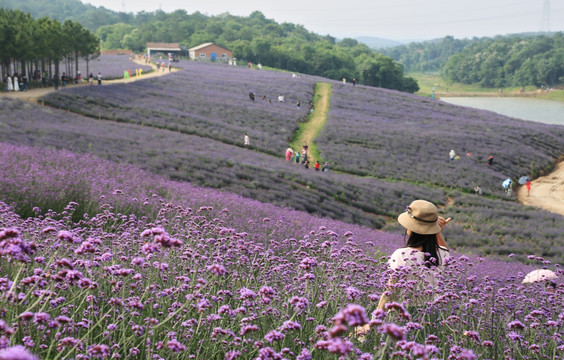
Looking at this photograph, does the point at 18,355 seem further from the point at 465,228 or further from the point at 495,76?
the point at 495,76

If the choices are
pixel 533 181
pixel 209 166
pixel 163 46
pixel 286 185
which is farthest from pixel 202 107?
pixel 163 46

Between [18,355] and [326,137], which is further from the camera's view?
[326,137]

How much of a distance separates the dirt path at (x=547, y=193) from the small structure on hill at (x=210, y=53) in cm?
8438

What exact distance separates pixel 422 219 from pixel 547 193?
1163 inches

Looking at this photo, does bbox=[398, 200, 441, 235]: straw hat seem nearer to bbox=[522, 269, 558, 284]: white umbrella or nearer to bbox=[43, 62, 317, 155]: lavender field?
bbox=[522, 269, 558, 284]: white umbrella

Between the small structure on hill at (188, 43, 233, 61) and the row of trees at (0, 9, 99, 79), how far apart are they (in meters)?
62.5

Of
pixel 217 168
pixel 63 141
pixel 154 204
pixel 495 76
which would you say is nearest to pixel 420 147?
pixel 217 168

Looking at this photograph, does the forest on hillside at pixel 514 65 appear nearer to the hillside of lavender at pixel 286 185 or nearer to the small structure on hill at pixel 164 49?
the small structure on hill at pixel 164 49

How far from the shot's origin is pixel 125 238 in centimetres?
605

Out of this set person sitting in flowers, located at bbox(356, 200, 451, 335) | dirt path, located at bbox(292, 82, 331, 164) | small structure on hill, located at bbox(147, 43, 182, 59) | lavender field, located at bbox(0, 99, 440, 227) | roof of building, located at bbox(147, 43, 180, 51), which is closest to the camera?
person sitting in flowers, located at bbox(356, 200, 451, 335)

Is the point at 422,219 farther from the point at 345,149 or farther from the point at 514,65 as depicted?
the point at 514,65

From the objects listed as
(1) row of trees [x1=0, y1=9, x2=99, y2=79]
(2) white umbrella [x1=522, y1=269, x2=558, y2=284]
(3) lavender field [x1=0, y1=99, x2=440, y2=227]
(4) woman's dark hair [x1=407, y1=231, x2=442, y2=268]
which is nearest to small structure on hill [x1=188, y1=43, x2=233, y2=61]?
(1) row of trees [x1=0, y1=9, x2=99, y2=79]

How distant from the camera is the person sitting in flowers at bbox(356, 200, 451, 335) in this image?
15.6 ft

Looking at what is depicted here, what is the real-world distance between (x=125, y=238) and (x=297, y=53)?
11469 cm
